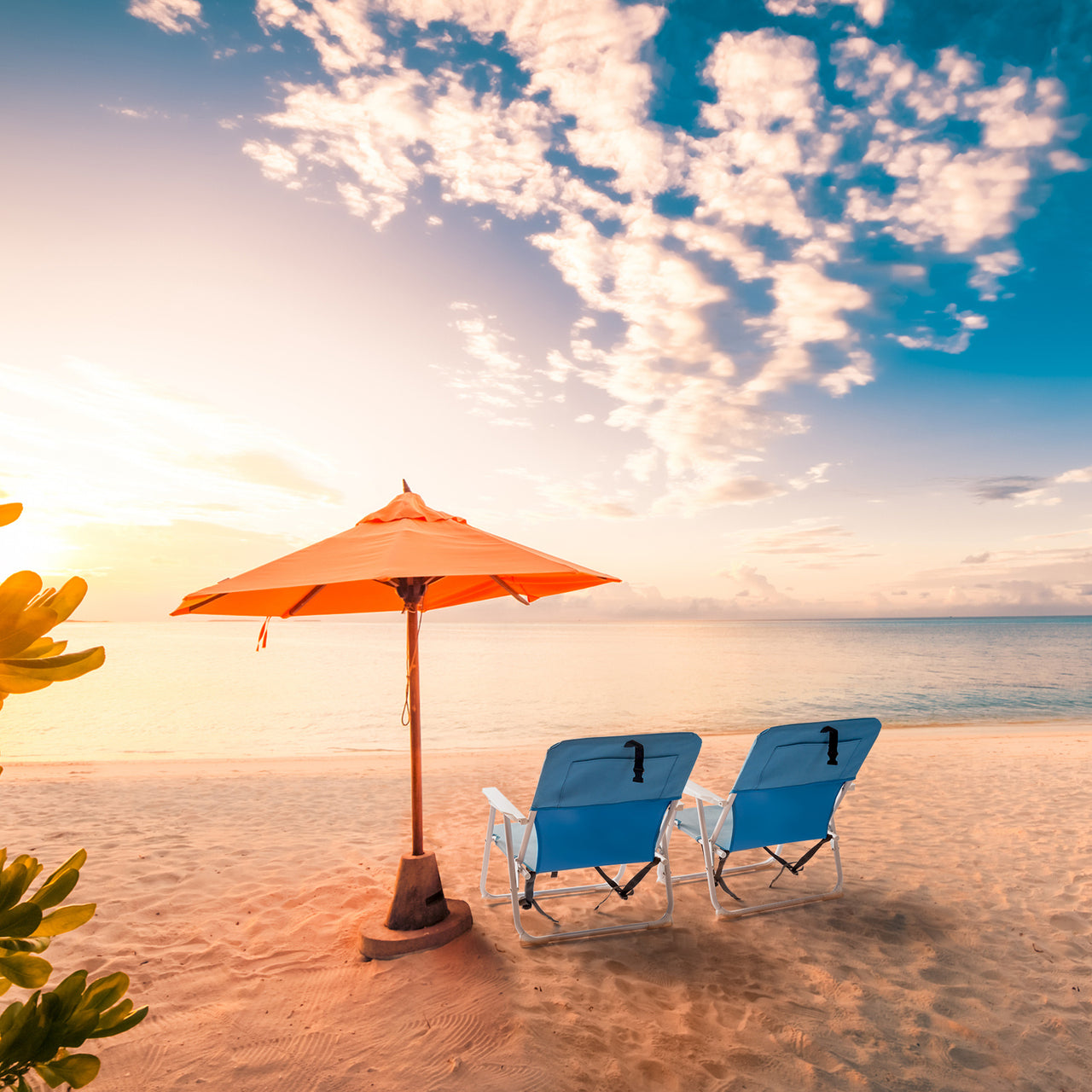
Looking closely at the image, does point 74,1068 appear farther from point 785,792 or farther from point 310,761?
point 310,761

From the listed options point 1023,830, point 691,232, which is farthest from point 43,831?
point 691,232

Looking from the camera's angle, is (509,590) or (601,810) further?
(509,590)

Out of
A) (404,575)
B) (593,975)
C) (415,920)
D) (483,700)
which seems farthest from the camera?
(483,700)

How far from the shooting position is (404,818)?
6418 mm

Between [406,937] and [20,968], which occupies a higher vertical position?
[20,968]

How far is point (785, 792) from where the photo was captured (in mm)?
3807

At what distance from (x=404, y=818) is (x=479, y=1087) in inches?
164

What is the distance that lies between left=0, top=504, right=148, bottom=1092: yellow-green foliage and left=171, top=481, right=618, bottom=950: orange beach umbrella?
1.86 metres

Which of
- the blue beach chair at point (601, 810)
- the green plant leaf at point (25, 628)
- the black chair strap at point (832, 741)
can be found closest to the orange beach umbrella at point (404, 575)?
the blue beach chair at point (601, 810)

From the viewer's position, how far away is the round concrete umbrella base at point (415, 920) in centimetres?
339

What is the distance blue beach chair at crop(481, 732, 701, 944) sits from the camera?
3.29 metres

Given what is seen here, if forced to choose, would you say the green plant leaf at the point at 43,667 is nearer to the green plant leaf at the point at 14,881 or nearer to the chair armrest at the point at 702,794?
the green plant leaf at the point at 14,881

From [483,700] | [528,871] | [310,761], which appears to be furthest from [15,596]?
[483,700]

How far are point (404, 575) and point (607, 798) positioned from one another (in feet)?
5.73
